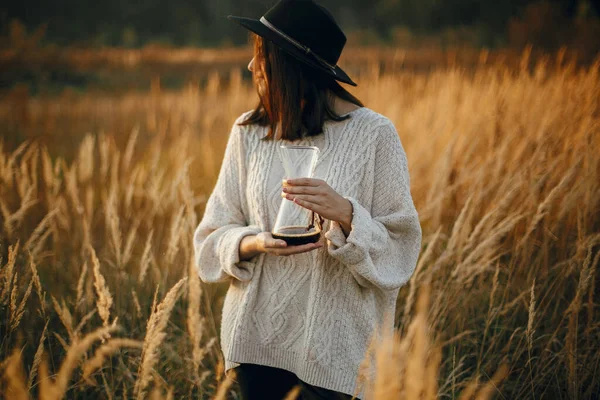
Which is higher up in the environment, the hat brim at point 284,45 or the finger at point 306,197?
the hat brim at point 284,45

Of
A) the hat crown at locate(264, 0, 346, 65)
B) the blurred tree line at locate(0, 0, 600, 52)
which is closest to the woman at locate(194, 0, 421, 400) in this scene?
the hat crown at locate(264, 0, 346, 65)

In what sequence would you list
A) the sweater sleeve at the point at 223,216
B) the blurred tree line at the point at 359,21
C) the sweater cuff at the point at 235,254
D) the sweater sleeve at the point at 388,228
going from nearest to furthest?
the sweater sleeve at the point at 388,228, the sweater cuff at the point at 235,254, the sweater sleeve at the point at 223,216, the blurred tree line at the point at 359,21

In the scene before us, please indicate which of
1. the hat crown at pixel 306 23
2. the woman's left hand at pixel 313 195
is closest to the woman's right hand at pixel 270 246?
the woman's left hand at pixel 313 195

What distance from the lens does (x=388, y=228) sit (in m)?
1.38

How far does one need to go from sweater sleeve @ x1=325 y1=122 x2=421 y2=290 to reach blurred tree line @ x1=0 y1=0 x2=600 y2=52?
0.84 metres

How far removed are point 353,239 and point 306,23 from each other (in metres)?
0.68

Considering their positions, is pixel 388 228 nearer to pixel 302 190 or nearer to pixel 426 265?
pixel 302 190

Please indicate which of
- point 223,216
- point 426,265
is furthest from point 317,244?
point 426,265

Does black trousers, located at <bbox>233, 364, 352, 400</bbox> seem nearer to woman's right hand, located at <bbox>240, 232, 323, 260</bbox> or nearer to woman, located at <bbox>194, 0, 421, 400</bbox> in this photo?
woman, located at <bbox>194, 0, 421, 400</bbox>

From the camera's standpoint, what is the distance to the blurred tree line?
289 inches

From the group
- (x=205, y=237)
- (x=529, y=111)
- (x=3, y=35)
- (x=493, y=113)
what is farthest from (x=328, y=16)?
(x=3, y=35)

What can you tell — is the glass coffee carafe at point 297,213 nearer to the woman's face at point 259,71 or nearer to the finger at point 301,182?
the finger at point 301,182

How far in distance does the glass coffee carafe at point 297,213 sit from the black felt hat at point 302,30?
300mm

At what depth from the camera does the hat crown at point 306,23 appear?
133 cm
